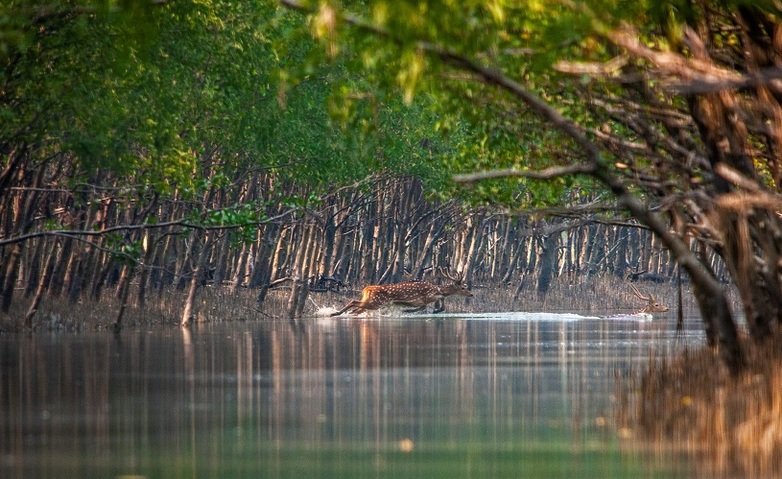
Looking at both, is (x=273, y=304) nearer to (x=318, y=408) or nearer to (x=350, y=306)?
(x=350, y=306)

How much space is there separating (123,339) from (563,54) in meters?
19.0

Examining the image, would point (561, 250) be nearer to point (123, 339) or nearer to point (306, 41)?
point (306, 41)

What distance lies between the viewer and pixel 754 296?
Result: 672 inches

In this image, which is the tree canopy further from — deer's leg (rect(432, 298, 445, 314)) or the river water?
deer's leg (rect(432, 298, 445, 314))

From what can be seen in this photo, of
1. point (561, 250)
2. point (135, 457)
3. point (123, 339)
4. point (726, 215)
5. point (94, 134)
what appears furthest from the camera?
point (561, 250)

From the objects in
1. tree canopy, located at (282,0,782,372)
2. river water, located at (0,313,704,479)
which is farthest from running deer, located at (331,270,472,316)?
tree canopy, located at (282,0,782,372)

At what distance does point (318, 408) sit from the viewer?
1716cm

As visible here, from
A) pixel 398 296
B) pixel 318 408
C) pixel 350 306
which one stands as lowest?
pixel 318 408

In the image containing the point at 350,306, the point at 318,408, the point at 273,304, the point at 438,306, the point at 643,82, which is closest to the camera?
the point at 318,408

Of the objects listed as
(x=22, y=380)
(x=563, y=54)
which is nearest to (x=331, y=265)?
(x=22, y=380)

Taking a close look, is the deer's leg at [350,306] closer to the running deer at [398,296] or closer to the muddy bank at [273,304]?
the running deer at [398,296]

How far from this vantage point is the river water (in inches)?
487

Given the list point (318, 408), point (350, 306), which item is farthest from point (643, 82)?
point (350, 306)

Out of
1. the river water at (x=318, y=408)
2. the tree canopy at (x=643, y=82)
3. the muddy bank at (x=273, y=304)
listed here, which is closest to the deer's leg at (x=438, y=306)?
the muddy bank at (x=273, y=304)
